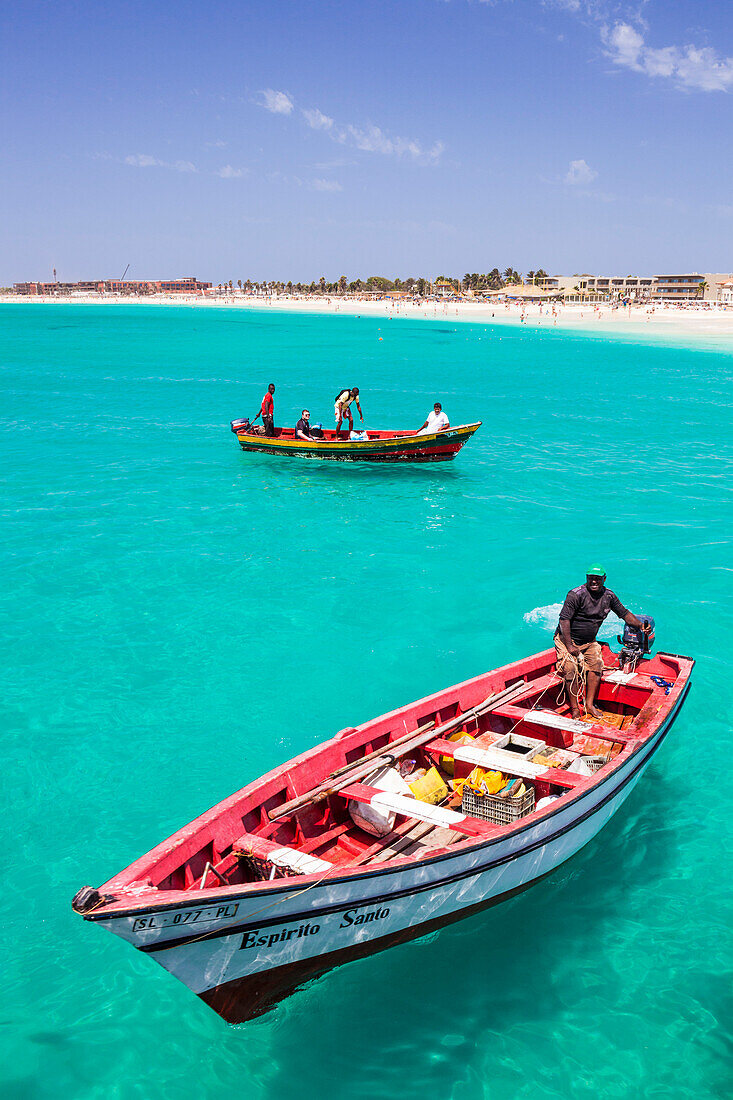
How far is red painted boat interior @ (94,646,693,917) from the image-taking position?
669 centimetres

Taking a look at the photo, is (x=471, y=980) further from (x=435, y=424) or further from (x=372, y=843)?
(x=435, y=424)

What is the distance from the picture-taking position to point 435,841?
8.23 metres

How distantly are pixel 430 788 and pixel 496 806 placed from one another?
0.94m

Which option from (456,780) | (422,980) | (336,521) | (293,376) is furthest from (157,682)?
(293,376)

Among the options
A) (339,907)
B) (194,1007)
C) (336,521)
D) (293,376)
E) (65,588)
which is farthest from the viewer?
(293,376)

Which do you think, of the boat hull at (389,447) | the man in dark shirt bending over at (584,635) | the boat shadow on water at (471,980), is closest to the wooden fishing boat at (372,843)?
the man in dark shirt bending over at (584,635)

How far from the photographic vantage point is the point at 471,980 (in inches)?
310

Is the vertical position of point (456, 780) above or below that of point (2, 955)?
above

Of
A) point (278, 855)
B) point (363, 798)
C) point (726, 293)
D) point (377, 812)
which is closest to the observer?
point (278, 855)

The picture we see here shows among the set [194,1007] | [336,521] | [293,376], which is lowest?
[194,1007]

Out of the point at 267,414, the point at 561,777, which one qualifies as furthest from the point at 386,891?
the point at 267,414

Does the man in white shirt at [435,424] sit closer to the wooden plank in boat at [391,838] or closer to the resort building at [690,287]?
the wooden plank in boat at [391,838]

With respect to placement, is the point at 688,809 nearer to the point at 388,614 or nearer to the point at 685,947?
the point at 685,947

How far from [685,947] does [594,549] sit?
1352cm
